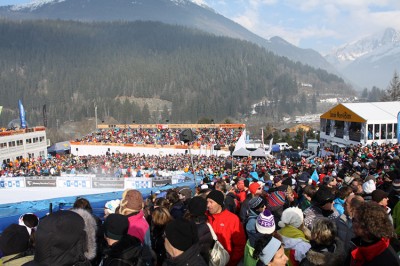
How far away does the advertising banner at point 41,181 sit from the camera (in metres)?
19.0

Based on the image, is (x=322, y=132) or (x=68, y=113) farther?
(x=68, y=113)

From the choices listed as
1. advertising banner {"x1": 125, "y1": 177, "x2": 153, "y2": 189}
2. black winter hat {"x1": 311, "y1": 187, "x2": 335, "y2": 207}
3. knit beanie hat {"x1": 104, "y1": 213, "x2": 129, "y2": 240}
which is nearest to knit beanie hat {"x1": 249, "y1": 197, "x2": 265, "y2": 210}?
black winter hat {"x1": 311, "y1": 187, "x2": 335, "y2": 207}

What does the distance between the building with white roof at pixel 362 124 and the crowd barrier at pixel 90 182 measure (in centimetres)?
1481

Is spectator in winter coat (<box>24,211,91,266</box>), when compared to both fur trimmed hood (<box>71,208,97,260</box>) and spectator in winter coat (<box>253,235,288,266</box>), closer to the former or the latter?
fur trimmed hood (<box>71,208,97,260</box>)

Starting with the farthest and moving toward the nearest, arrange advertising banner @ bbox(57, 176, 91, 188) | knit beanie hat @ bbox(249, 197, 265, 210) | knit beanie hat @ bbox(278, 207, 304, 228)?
advertising banner @ bbox(57, 176, 91, 188) → knit beanie hat @ bbox(249, 197, 265, 210) → knit beanie hat @ bbox(278, 207, 304, 228)

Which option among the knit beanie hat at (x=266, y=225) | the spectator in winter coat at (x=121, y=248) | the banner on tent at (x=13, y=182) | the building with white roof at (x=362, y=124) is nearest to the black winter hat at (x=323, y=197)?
the knit beanie hat at (x=266, y=225)

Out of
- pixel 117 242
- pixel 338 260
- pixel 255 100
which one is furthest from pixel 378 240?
pixel 255 100

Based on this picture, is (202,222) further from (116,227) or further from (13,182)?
(13,182)

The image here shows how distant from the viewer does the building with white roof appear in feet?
83.7

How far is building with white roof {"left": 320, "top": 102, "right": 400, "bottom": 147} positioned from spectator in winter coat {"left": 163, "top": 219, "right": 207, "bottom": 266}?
25.3 metres

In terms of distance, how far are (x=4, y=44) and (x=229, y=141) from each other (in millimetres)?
179828

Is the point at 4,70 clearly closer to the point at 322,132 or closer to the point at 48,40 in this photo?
the point at 48,40

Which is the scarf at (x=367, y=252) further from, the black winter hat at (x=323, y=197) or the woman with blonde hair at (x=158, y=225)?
the woman with blonde hair at (x=158, y=225)

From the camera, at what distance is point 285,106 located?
152125mm
